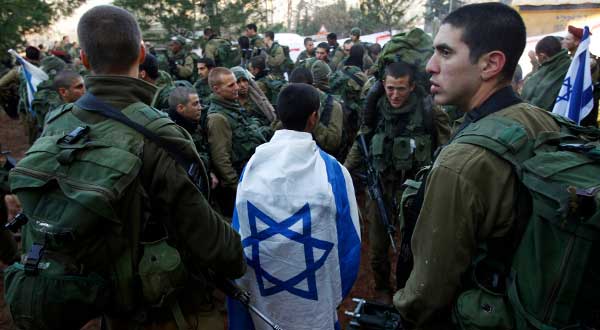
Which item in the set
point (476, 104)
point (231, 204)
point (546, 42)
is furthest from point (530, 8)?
point (476, 104)

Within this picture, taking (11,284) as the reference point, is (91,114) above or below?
above

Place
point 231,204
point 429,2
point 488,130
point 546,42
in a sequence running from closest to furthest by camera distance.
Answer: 1. point 488,130
2. point 231,204
3. point 546,42
4. point 429,2

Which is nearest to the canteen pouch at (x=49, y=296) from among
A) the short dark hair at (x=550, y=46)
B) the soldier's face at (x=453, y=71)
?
the soldier's face at (x=453, y=71)

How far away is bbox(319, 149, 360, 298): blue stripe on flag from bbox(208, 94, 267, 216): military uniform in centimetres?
187

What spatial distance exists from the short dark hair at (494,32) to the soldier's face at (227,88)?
2.96 m

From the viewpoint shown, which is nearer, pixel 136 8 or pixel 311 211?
pixel 311 211

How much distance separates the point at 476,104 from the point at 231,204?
3.04 m

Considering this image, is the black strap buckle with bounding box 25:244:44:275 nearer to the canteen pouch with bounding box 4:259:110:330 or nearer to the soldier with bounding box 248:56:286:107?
the canteen pouch with bounding box 4:259:110:330

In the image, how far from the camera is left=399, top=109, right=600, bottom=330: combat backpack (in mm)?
1256

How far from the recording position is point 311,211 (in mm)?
2105

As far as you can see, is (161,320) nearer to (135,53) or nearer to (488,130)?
(135,53)

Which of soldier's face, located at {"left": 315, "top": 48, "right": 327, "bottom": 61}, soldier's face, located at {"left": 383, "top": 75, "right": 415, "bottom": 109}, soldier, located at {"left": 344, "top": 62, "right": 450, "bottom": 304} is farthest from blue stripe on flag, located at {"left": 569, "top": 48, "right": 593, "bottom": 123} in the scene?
soldier's face, located at {"left": 315, "top": 48, "right": 327, "bottom": 61}

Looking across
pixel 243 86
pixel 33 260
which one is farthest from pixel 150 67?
pixel 33 260

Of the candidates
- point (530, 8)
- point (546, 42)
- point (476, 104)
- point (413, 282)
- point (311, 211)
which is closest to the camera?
point (413, 282)
